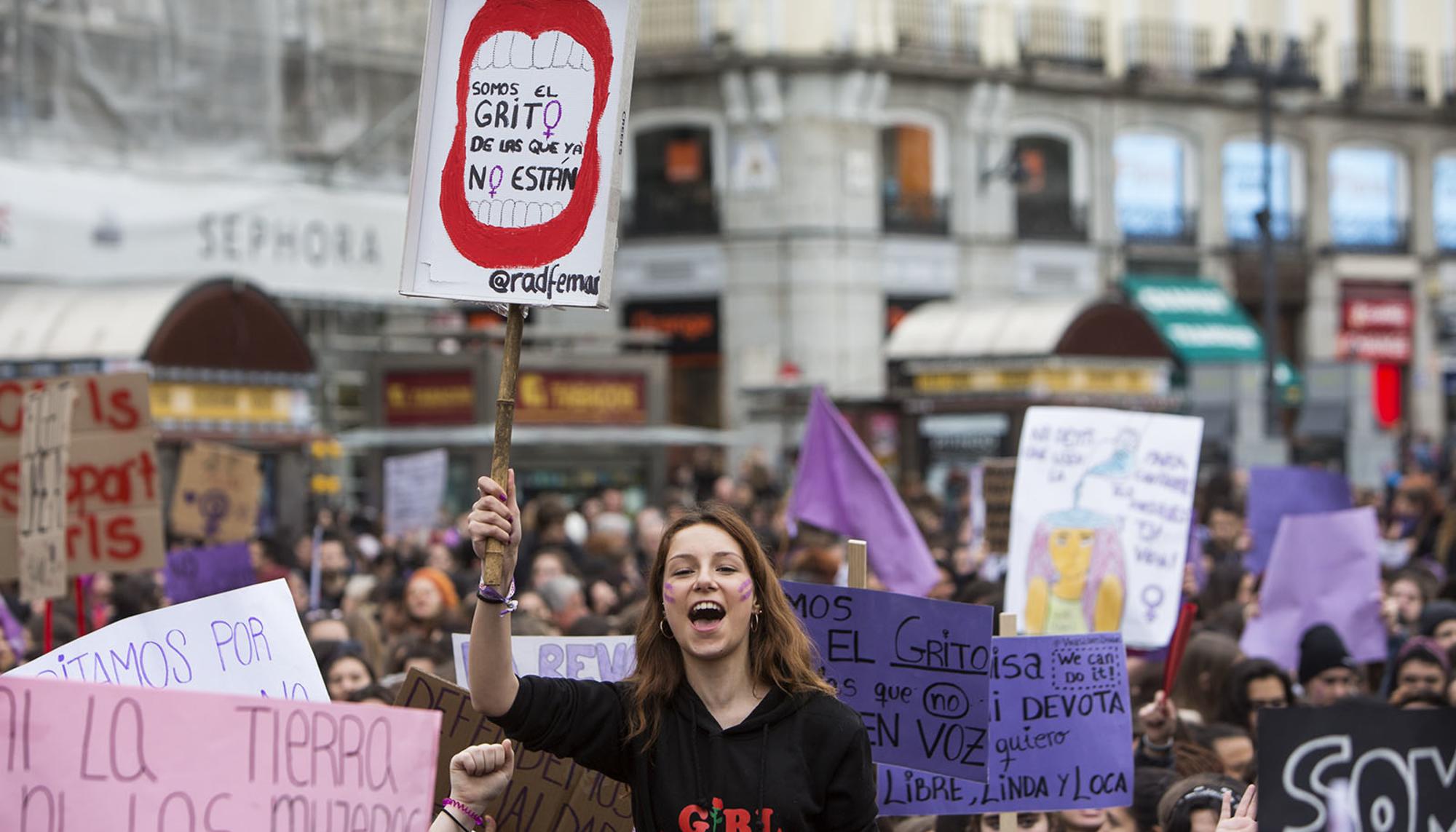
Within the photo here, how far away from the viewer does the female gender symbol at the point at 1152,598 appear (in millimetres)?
7195

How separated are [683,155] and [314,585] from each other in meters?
19.9

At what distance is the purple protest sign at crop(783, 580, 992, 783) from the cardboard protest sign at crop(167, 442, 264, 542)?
25.6 ft

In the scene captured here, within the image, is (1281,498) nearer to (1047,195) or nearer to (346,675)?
(346,675)

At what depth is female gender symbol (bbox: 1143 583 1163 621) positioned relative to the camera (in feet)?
23.6

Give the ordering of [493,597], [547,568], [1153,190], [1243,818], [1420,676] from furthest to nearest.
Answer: [1153,190], [547,568], [1420,676], [1243,818], [493,597]

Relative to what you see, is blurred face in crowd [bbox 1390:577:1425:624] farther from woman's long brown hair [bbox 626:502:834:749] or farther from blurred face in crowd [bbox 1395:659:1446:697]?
woman's long brown hair [bbox 626:502:834:749]

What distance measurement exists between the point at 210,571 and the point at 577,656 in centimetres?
419

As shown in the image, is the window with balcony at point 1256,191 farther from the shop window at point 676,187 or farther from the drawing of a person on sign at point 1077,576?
the drawing of a person on sign at point 1077,576

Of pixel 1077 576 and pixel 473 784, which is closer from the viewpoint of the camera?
pixel 473 784

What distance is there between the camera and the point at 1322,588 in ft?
28.0

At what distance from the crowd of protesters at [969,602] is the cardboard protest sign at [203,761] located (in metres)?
0.96

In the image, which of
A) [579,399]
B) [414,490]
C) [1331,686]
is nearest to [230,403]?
[414,490]

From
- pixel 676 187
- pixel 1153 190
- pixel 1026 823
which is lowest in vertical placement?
pixel 1026 823

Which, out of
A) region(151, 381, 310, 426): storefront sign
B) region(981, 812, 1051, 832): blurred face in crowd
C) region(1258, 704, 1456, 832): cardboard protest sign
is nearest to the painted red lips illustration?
region(1258, 704, 1456, 832): cardboard protest sign
